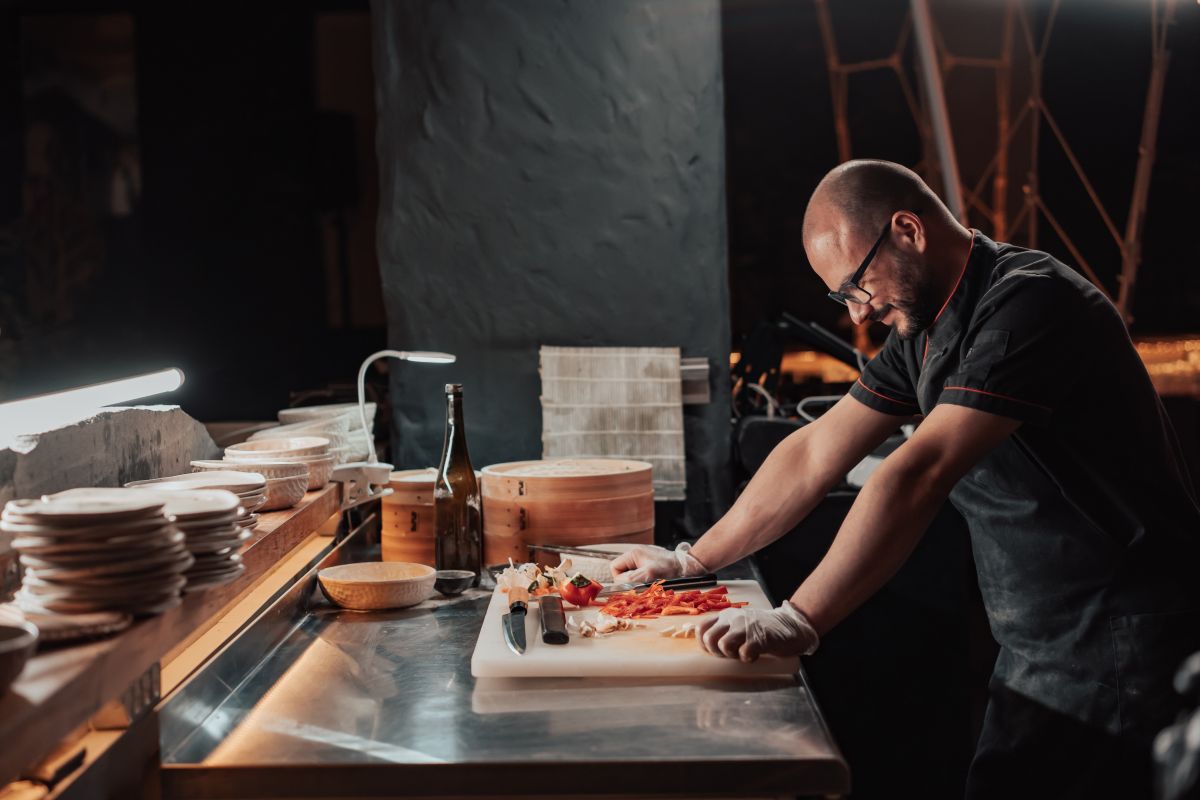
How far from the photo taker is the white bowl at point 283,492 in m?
2.37

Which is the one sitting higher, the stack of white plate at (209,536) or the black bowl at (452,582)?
the stack of white plate at (209,536)

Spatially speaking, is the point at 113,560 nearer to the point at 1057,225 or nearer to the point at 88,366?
the point at 88,366

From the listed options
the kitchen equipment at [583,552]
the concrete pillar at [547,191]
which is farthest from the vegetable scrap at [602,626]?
the concrete pillar at [547,191]

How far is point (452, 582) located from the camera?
2531 mm

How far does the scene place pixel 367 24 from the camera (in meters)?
4.95

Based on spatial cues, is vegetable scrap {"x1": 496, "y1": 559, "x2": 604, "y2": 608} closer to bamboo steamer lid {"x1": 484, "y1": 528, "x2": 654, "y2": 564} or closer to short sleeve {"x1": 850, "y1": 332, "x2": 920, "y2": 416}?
bamboo steamer lid {"x1": 484, "y1": 528, "x2": 654, "y2": 564}

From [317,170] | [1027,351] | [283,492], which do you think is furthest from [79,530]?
[317,170]

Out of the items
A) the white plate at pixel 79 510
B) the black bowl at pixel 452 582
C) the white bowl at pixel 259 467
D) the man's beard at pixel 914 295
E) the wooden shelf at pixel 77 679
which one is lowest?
the black bowl at pixel 452 582

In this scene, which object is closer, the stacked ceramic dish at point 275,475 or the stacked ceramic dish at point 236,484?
the stacked ceramic dish at point 236,484

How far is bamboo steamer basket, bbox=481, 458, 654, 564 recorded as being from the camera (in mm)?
2861

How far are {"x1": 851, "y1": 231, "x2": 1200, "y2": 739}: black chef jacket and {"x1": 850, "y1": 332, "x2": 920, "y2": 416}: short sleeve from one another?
1.03 feet

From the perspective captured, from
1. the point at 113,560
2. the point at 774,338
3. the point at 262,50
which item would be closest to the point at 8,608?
the point at 113,560

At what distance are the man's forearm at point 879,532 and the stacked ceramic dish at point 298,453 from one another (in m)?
1.26

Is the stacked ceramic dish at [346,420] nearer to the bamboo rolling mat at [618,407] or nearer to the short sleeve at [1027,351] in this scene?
the bamboo rolling mat at [618,407]
